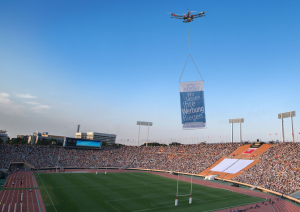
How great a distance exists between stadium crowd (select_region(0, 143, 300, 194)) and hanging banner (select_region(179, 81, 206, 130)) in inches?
1201

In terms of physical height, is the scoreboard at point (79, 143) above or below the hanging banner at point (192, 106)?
below

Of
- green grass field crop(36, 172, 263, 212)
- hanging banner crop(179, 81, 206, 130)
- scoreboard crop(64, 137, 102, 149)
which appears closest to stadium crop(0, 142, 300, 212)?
green grass field crop(36, 172, 263, 212)

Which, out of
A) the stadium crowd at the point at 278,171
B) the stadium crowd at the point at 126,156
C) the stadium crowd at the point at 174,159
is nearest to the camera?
the stadium crowd at the point at 278,171

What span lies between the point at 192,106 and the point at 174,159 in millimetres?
57076

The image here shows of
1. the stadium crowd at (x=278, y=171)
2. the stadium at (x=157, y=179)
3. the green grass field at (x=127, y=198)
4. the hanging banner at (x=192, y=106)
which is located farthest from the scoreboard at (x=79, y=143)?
the hanging banner at (x=192, y=106)

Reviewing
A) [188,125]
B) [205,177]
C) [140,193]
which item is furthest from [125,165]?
[188,125]

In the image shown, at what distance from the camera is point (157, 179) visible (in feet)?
171

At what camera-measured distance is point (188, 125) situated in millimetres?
18047

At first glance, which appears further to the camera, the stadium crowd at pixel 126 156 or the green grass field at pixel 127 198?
the stadium crowd at pixel 126 156

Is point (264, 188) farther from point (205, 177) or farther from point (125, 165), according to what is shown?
point (125, 165)

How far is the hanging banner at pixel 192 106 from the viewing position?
58.8ft

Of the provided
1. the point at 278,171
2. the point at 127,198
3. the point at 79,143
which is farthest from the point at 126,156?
the point at 278,171

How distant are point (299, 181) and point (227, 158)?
22294 mm

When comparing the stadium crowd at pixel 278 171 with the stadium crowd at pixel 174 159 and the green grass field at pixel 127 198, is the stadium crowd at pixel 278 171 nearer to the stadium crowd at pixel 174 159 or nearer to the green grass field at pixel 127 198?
the stadium crowd at pixel 174 159
